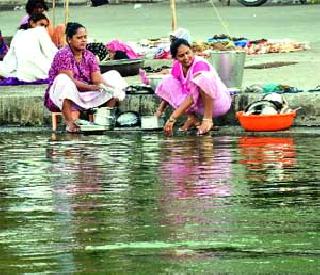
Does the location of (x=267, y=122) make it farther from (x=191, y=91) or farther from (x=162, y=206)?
(x=162, y=206)

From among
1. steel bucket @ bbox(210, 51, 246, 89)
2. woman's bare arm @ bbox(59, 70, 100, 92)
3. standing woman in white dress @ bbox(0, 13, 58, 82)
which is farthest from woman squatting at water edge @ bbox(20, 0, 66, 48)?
steel bucket @ bbox(210, 51, 246, 89)

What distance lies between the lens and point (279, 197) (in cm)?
695

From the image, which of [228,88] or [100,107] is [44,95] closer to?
[100,107]

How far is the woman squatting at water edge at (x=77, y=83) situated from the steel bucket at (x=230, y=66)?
95 centimetres

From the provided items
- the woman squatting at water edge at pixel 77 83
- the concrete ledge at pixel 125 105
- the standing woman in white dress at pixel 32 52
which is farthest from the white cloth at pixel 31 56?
the woman squatting at water edge at pixel 77 83

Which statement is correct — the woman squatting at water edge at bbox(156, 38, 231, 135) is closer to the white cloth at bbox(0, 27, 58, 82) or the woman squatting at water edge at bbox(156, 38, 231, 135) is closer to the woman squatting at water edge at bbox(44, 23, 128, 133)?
the woman squatting at water edge at bbox(44, 23, 128, 133)

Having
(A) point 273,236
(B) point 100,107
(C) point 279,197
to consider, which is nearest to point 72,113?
(B) point 100,107

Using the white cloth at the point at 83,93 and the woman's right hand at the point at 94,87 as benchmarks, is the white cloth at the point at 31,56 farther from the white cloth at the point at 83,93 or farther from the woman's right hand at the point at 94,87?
the woman's right hand at the point at 94,87

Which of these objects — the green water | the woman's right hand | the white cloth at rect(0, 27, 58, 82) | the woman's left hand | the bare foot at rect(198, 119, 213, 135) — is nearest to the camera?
the green water

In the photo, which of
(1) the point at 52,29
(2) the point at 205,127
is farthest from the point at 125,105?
(1) the point at 52,29

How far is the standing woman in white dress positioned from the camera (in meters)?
12.7

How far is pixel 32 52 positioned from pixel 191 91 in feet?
8.79

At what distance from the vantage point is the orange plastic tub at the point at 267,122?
10.4 meters

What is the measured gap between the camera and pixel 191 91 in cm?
1069
